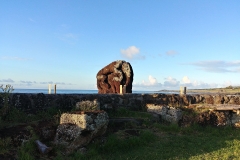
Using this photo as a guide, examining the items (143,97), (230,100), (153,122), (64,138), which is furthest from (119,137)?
(230,100)

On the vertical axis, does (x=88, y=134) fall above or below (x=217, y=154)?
above

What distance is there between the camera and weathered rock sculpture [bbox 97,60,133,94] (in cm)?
1666

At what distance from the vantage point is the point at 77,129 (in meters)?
7.85

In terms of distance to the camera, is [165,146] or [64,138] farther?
[165,146]

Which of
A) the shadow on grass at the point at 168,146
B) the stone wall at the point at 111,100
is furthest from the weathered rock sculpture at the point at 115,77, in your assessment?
the shadow on grass at the point at 168,146

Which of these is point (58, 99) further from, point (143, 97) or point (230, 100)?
point (230, 100)

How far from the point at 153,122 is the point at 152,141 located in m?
1.85

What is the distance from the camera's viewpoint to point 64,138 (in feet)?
25.7

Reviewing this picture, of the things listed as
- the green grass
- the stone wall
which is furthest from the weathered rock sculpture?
the green grass

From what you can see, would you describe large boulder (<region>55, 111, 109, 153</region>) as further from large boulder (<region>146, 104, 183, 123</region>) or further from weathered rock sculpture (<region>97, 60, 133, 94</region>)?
weathered rock sculpture (<region>97, 60, 133, 94</region>)

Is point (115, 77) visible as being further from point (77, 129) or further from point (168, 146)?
point (77, 129)

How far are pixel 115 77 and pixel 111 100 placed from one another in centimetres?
481

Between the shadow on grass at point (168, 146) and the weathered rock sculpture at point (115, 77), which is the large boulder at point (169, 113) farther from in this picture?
the weathered rock sculpture at point (115, 77)

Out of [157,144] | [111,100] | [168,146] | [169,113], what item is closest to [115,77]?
[111,100]
